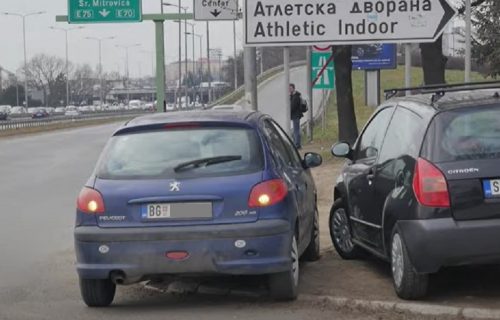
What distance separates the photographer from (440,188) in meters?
6.06

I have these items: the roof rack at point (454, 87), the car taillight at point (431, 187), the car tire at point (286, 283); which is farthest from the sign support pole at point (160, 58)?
the car taillight at point (431, 187)

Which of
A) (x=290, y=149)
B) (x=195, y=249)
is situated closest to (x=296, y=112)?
(x=290, y=149)

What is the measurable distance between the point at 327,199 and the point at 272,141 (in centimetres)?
675

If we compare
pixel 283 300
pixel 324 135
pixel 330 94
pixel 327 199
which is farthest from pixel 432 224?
pixel 330 94

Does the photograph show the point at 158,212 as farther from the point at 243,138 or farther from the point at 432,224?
the point at 432,224

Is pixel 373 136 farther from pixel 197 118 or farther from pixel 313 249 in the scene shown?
pixel 197 118

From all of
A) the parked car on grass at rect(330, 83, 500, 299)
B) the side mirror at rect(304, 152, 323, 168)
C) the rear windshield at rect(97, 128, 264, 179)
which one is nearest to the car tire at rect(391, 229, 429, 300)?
the parked car on grass at rect(330, 83, 500, 299)

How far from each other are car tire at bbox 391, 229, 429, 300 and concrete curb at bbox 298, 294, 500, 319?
0.38ft

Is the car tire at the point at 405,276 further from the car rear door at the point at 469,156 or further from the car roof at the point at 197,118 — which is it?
the car roof at the point at 197,118

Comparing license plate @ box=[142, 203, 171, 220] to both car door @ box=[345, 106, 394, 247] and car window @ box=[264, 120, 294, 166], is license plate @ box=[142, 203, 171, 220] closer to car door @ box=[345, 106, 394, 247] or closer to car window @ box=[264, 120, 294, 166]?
car window @ box=[264, 120, 294, 166]

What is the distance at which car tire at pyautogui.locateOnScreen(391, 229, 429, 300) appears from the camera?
248 inches

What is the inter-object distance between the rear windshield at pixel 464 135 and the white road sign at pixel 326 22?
14.5ft

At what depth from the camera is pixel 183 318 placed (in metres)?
6.38

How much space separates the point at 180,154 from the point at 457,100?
219 cm
